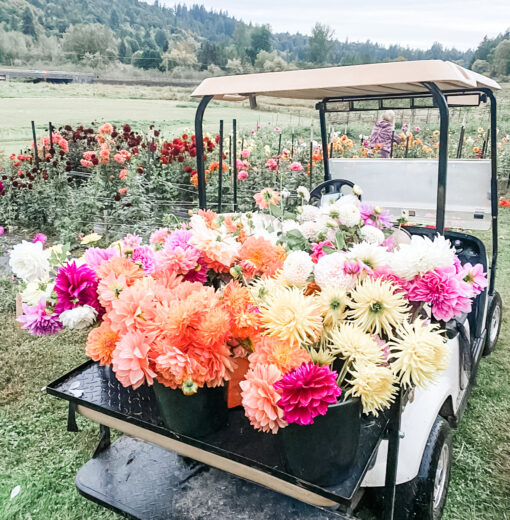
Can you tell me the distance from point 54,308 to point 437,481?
4.84 feet

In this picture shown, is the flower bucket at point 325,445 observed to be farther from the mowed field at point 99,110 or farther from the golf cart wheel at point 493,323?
the mowed field at point 99,110

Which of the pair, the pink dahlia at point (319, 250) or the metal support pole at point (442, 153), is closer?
the pink dahlia at point (319, 250)

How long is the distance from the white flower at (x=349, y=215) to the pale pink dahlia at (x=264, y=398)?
571mm

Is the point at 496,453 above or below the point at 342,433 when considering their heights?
below

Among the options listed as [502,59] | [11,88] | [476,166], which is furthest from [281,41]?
[476,166]

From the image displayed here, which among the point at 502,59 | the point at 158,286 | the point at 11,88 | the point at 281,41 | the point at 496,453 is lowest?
the point at 496,453

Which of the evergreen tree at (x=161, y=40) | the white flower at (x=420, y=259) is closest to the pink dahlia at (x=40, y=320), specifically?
the white flower at (x=420, y=259)

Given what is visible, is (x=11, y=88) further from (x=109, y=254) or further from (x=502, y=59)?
(x=502, y=59)

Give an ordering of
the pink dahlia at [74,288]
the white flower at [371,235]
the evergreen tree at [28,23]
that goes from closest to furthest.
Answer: the pink dahlia at [74,288] → the white flower at [371,235] → the evergreen tree at [28,23]

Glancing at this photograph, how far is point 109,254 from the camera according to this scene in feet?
4.70

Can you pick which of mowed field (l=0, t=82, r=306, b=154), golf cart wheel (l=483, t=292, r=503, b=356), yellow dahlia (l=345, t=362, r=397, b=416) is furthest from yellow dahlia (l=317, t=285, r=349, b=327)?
mowed field (l=0, t=82, r=306, b=154)

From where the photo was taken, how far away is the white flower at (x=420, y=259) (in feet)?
3.74

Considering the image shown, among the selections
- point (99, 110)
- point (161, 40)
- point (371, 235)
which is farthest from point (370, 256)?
point (161, 40)

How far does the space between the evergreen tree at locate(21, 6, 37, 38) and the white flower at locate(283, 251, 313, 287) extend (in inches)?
373
